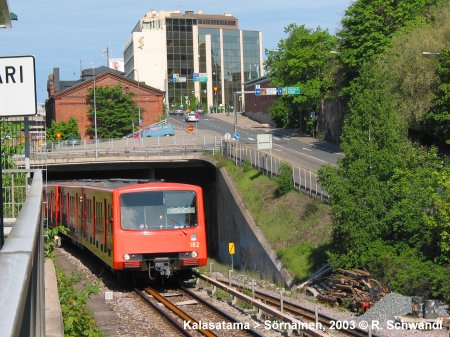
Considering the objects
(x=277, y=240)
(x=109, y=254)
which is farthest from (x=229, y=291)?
(x=277, y=240)

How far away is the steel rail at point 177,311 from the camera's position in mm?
14868

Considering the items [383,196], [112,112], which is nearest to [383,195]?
[383,196]

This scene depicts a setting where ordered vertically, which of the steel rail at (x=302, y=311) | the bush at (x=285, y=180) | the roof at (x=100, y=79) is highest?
the roof at (x=100, y=79)

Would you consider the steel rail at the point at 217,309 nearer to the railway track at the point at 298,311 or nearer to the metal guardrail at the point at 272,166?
the railway track at the point at 298,311

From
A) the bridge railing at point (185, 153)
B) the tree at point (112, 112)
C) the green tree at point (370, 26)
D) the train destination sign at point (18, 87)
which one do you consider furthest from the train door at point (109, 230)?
the tree at point (112, 112)

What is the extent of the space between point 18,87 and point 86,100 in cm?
9262

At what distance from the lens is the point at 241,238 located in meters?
40.0

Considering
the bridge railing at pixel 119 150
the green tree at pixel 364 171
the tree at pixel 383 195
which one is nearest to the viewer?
the tree at pixel 383 195

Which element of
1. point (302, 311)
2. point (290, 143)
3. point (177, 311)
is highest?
point (290, 143)

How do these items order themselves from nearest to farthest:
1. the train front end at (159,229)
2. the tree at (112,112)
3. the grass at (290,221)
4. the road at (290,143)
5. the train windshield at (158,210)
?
the train front end at (159,229)
the train windshield at (158,210)
the grass at (290,221)
the road at (290,143)
the tree at (112,112)

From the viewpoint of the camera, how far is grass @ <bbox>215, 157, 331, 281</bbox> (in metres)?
30.3

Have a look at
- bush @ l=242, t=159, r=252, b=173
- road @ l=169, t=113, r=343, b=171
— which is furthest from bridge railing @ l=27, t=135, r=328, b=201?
road @ l=169, t=113, r=343, b=171

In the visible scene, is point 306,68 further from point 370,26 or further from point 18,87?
point 18,87

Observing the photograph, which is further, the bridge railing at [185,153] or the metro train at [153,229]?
the bridge railing at [185,153]
